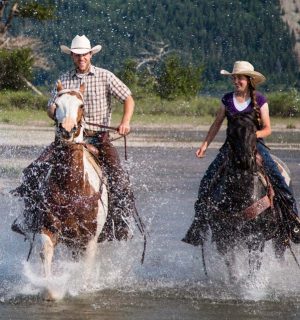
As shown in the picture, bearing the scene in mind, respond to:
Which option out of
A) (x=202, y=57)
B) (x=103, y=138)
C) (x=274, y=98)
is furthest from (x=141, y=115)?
(x=202, y=57)

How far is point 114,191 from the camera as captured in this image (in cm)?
1217

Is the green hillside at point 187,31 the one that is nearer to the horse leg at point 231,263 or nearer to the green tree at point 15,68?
the green tree at point 15,68

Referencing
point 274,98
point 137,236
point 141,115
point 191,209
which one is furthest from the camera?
point 274,98

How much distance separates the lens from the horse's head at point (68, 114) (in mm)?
11109

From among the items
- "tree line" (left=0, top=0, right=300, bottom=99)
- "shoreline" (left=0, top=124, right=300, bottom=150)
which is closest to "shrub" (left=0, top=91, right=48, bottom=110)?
"shoreline" (left=0, top=124, right=300, bottom=150)

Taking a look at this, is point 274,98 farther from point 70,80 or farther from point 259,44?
point 259,44

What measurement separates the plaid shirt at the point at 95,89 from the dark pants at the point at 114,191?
14cm

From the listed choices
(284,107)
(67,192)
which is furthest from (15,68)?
(67,192)

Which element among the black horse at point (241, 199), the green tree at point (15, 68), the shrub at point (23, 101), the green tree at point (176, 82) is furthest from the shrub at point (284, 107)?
the black horse at point (241, 199)

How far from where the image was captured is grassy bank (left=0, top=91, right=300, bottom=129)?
49.2m

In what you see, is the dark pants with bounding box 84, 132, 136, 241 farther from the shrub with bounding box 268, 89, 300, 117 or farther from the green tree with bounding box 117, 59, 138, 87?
the green tree with bounding box 117, 59, 138, 87

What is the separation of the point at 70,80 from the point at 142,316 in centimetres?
252

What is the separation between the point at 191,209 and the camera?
18.3 meters

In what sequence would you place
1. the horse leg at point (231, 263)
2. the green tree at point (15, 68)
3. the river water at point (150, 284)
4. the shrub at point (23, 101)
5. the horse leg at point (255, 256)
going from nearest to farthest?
the river water at point (150, 284), the horse leg at point (255, 256), the horse leg at point (231, 263), the shrub at point (23, 101), the green tree at point (15, 68)
